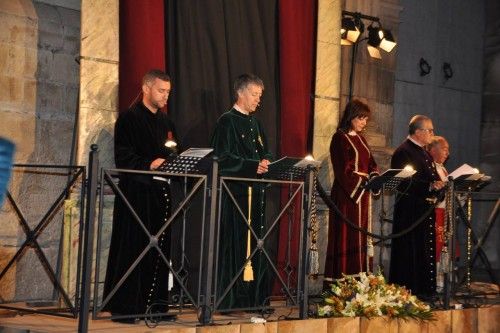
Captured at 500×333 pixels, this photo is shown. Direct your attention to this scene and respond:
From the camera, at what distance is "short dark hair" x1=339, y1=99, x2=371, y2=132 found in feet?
28.3

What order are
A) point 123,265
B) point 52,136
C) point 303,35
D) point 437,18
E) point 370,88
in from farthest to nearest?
point 437,18
point 370,88
point 303,35
point 52,136
point 123,265

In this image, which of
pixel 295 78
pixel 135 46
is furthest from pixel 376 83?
pixel 135 46

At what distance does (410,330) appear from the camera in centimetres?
773

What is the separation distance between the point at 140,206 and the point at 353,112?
8.77 ft

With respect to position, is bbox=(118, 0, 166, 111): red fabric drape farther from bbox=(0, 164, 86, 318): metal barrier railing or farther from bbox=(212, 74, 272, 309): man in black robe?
bbox=(0, 164, 86, 318): metal barrier railing

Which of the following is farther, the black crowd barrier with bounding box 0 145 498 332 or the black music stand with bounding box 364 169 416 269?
the black music stand with bounding box 364 169 416 269

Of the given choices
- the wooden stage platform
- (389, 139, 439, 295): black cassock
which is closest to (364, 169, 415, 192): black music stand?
(389, 139, 439, 295): black cassock

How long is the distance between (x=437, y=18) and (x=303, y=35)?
4003mm

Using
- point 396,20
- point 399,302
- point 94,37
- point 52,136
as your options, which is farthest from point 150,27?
point 396,20

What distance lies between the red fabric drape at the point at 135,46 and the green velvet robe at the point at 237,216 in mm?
678

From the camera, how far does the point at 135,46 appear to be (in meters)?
7.40

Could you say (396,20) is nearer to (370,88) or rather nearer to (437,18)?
(370,88)

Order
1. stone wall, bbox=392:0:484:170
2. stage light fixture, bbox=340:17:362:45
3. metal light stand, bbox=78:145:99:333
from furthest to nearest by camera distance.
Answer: stone wall, bbox=392:0:484:170
stage light fixture, bbox=340:17:362:45
metal light stand, bbox=78:145:99:333

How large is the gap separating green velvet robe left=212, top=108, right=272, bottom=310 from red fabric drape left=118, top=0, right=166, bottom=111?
678mm
